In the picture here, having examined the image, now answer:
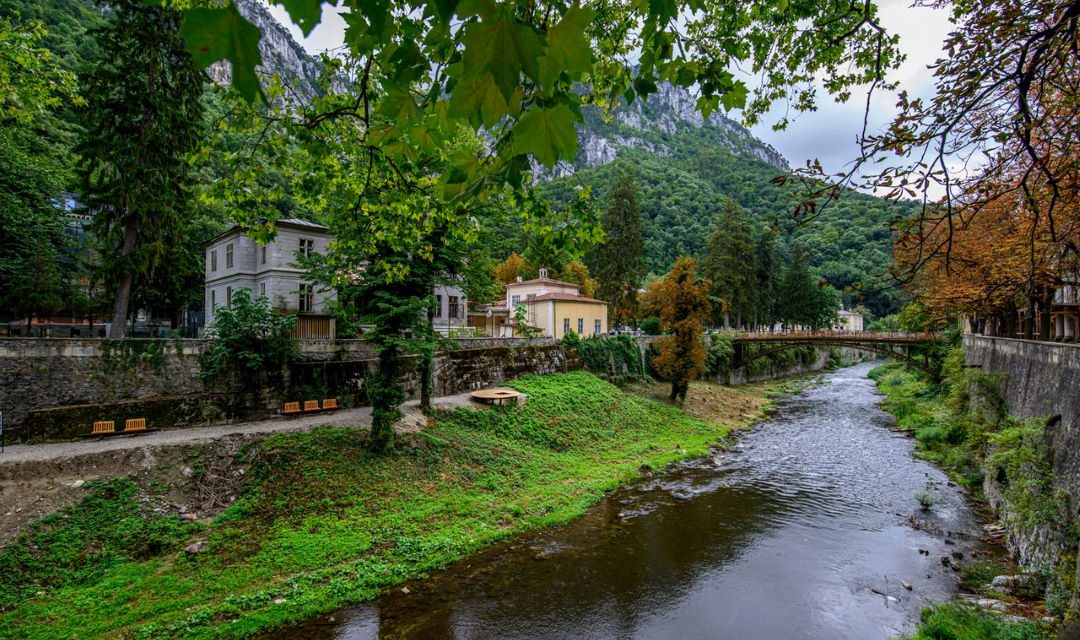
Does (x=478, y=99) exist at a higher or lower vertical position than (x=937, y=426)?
higher

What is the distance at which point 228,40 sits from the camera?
123cm

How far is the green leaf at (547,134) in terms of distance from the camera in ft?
5.08

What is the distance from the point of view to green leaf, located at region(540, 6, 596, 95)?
147 cm

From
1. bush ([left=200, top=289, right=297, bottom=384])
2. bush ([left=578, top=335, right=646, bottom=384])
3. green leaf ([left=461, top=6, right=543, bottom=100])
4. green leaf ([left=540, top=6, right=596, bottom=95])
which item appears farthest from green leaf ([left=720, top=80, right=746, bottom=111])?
bush ([left=578, top=335, right=646, bottom=384])

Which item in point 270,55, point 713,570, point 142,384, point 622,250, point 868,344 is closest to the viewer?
point 270,55

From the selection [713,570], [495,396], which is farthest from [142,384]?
[713,570]

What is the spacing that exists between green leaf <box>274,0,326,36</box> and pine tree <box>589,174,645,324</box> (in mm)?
34664

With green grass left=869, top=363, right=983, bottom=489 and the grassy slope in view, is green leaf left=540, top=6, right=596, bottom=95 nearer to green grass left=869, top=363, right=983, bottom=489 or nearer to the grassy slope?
the grassy slope

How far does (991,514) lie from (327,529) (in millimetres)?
16724

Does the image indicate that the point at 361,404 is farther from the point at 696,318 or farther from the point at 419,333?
the point at 696,318

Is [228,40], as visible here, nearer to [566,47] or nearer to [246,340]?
[566,47]

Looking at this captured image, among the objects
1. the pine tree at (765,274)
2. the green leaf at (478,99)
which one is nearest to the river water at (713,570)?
the green leaf at (478,99)

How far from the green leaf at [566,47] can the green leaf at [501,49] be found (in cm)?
21

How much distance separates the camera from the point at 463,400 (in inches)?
742
